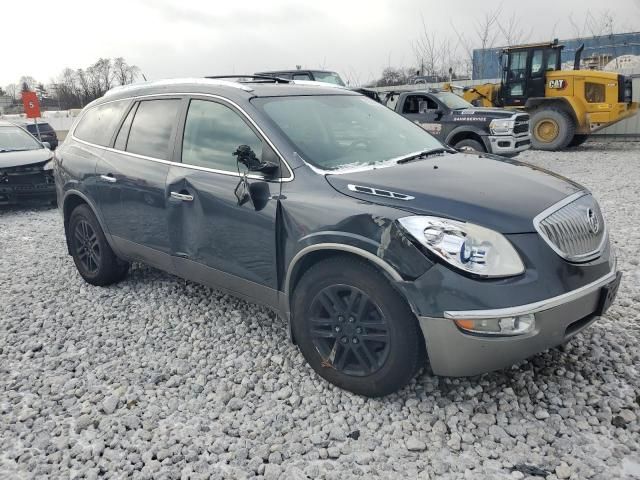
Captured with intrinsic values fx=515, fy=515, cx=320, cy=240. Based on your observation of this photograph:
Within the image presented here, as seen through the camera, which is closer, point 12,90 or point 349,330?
point 349,330

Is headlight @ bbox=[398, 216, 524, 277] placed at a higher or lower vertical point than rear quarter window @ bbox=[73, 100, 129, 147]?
lower

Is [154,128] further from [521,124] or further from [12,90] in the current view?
[12,90]

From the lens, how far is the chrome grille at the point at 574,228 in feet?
8.48

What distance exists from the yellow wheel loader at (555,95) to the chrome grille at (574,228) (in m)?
12.5

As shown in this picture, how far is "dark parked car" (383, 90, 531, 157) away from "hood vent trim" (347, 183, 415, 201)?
8096 millimetres

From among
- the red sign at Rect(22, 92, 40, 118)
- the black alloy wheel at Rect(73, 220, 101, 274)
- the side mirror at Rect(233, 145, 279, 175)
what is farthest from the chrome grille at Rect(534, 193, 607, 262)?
the red sign at Rect(22, 92, 40, 118)

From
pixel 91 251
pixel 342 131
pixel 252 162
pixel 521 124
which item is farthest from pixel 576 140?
pixel 252 162

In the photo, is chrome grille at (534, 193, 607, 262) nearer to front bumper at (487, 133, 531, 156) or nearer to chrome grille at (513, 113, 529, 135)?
front bumper at (487, 133, 531, 156)

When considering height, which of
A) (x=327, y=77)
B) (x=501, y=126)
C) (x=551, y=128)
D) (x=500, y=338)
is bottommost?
(x=500, y=338)

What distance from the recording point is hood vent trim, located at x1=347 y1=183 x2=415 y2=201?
8.89ft

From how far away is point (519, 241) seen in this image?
97.9 inches

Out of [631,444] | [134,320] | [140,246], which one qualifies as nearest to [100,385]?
[134,320]

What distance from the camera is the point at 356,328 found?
9.27 ft

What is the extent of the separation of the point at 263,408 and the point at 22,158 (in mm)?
7863
